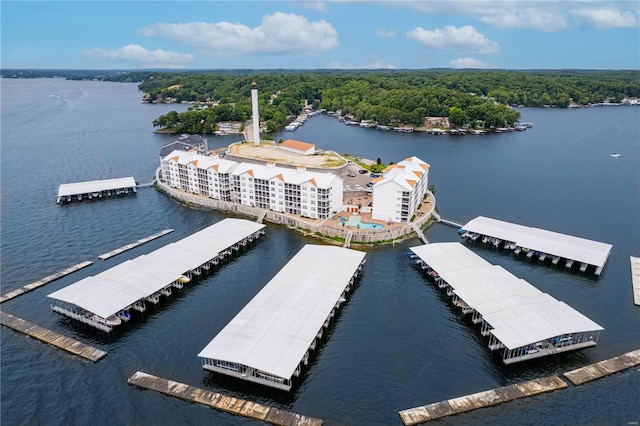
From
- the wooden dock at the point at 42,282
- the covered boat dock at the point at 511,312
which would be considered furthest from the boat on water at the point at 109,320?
the covered boat dock at the point at 511,312

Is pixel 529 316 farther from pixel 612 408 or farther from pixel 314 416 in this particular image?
pixel 314 416

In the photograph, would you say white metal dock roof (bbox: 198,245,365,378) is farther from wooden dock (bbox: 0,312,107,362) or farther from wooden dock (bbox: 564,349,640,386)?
wooden dock (bbox: 564,349,640,386)

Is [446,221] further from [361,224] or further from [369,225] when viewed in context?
[361,224]

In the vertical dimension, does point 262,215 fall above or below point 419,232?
above

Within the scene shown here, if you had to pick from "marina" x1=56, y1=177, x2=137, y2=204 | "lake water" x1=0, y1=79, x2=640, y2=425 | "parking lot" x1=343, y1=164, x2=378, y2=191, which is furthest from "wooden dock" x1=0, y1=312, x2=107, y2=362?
"parking lot" x1=343, y1=164, x2=378, y2=191

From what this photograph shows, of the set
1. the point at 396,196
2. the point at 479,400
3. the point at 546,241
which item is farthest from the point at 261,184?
the point at 479,400

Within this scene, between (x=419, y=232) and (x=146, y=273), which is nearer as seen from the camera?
(x=146, y=273)
